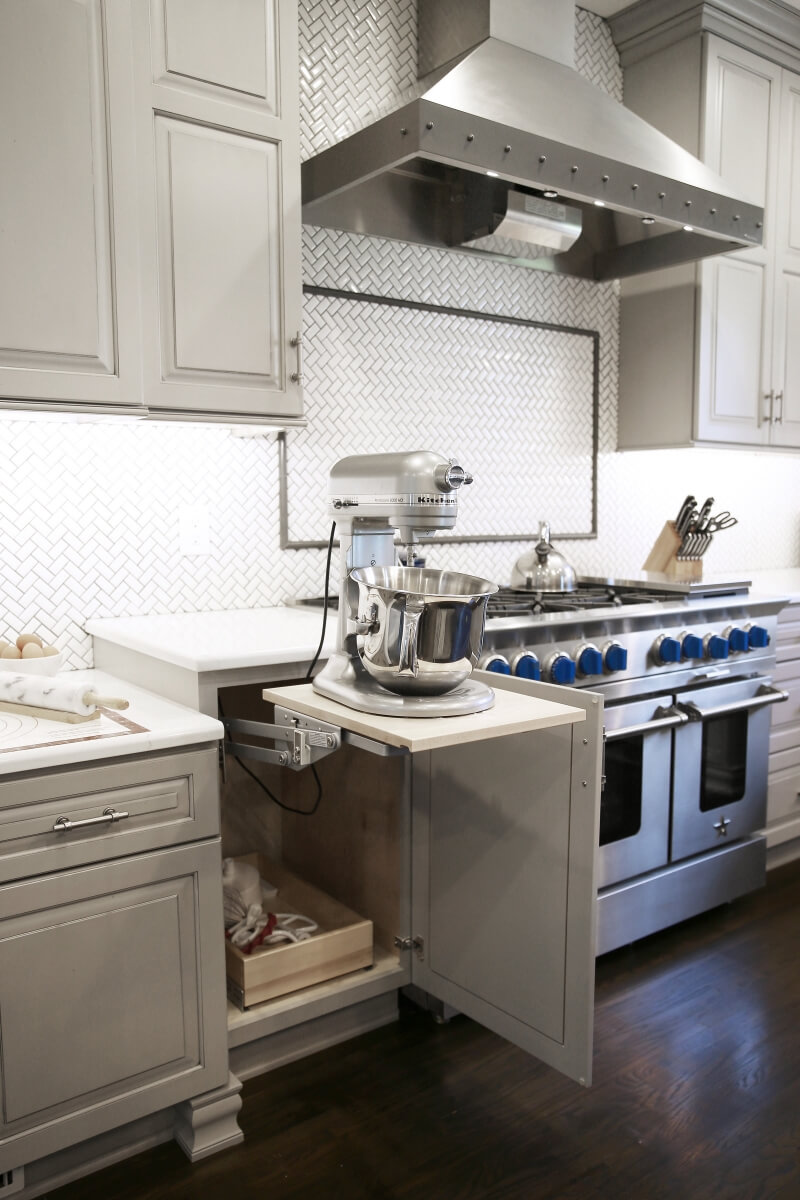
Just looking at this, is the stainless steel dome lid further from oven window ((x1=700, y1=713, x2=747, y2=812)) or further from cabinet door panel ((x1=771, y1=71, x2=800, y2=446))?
cabinet door panel ((x1=771, y1=71, x2=800, y2=446))

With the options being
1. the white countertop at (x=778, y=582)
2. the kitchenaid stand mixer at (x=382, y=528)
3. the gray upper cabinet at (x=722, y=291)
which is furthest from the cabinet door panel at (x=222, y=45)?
the white countertop at (x=778, y=582)

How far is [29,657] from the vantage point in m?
1.90

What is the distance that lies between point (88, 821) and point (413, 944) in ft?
2.98

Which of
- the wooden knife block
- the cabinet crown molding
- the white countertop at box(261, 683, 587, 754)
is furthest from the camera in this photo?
the wooden knife block

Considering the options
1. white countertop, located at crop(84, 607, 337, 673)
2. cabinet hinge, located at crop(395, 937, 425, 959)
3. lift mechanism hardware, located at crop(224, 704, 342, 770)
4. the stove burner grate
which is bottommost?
cabinet hinge, located at crop(395, 937, 425, 959)

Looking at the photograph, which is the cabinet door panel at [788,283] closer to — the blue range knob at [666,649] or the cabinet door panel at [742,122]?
the cabinet door panel at [742,122]

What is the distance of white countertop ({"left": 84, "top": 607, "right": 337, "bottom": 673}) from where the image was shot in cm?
182

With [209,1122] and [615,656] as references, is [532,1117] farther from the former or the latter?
[615,656]

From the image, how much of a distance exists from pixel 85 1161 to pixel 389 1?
9.81 ft

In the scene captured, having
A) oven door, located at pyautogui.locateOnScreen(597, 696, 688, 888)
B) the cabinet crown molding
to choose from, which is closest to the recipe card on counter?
oven door, located at pyautogui.locateOnScreen(597, 696, 688, 888)

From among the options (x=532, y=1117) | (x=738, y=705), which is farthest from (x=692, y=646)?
(x=532, y=1117)

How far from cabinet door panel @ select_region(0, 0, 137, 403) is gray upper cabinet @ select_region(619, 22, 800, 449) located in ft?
6.60

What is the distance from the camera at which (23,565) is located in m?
2.19

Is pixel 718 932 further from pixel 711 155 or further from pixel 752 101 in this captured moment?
pixel 752 101
